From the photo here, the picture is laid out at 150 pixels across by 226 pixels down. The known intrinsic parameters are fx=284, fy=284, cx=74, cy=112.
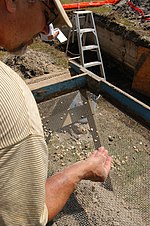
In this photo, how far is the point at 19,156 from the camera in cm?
84

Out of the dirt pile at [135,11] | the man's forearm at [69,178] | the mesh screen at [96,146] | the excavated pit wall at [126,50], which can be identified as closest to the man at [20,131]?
the man's forearm at [69,178]

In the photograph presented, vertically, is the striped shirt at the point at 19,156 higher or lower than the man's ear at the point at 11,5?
lower

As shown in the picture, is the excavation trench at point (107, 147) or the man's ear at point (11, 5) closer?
the man's ear at point (11, 5)

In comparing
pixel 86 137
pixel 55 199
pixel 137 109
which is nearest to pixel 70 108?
pixel 86 137

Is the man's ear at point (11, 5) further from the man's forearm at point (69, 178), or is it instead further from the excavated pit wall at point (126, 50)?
the excavated pit wall at point (126, 50)

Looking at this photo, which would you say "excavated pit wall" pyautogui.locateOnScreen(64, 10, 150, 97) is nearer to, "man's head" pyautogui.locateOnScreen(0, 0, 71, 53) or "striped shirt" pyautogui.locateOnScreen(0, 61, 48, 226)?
"man's head" pyautogui.locateOnScreen(0, 0, 71, 53)

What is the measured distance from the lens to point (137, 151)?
2.62 meters

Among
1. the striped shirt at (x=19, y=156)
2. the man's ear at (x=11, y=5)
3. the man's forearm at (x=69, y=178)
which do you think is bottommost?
the man's forearm at (x=69, y=178)

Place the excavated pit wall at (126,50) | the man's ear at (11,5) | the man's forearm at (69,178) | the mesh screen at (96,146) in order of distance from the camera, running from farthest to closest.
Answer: the excavated pit wall at (126,50) < the mesh screen at (96,146) < the man's forearm at (69,178) < the man's ear at (11,5)

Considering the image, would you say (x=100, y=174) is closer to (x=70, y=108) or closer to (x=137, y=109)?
(x=137, y=109)

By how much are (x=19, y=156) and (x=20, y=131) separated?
8cm

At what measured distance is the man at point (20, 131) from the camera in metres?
0.80

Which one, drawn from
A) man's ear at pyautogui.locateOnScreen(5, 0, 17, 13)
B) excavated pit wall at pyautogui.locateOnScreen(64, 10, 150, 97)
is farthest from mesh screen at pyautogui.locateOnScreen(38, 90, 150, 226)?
excavated pit wall at pyautogui.locateOnScreen(64, 10, 150, 97)

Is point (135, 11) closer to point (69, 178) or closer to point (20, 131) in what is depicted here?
point (69, 178)
